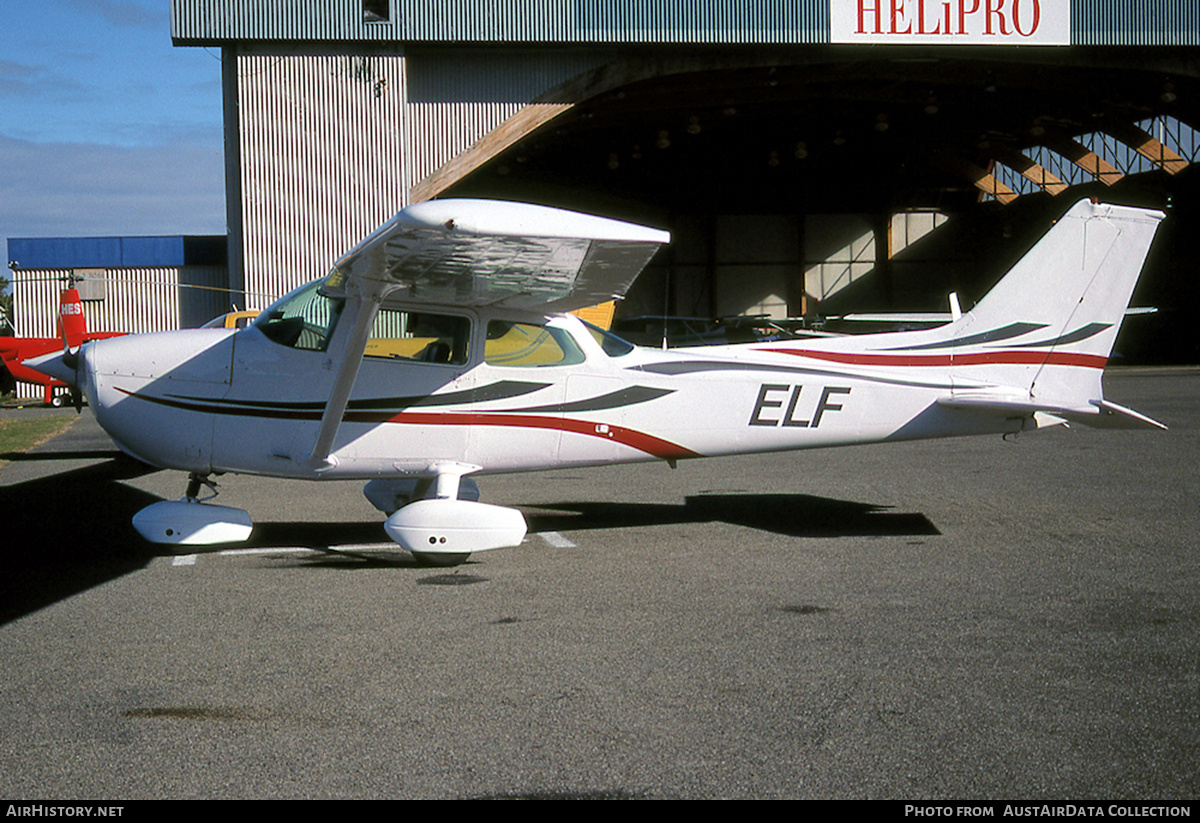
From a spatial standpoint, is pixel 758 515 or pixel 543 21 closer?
pixel 758 515

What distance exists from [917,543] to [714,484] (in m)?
3.29

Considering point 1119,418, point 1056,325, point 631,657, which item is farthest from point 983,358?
point 631,657

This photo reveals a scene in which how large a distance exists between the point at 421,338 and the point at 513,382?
2.26ft

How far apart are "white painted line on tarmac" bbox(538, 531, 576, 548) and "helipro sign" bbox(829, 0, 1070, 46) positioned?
16.5 metres

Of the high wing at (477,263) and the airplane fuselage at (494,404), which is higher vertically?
the high wing at (477,263)

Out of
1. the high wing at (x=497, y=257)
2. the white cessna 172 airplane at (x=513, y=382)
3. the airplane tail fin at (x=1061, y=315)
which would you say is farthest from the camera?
the airplane tail fin at (x=1061, y=315)

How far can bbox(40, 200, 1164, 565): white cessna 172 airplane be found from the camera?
245 inches

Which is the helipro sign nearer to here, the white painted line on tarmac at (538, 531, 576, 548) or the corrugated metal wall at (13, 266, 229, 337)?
the corrugated metal wall at (13, 266, 229, 337)

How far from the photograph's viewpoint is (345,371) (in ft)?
20.1

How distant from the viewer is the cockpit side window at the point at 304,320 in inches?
257

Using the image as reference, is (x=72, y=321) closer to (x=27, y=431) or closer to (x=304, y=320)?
(x=304, y=320)

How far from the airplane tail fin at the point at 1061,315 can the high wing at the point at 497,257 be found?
110 inches

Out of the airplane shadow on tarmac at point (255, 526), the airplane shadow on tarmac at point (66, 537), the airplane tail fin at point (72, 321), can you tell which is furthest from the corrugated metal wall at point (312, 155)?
the airplane tail fin at point (72, 321)

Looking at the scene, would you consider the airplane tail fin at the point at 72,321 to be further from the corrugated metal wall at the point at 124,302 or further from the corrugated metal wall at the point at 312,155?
the corrugated metal wall at the point at 124,302
